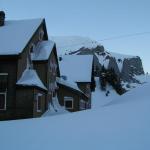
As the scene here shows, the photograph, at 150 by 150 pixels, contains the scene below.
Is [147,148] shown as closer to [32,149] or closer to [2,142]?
[32,149]

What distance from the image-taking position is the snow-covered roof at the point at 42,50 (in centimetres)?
3092

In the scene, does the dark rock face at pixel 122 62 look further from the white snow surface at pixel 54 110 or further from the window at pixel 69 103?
the white snow surface at pixel 54 110

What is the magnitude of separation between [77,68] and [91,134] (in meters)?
39.6

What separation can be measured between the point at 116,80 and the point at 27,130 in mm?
71471

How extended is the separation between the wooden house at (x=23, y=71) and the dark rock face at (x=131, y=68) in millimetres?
80507

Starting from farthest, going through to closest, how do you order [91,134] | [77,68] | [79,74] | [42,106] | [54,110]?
[77,68] < [79,74] < [54,110] < [42,106] < [91,134]

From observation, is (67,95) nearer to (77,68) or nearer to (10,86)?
(77,68)

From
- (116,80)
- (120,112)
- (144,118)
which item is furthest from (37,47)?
(116,80)

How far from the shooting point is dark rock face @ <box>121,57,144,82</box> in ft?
369

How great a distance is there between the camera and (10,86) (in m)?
27.4

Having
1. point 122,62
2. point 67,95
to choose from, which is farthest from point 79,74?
point 122,62

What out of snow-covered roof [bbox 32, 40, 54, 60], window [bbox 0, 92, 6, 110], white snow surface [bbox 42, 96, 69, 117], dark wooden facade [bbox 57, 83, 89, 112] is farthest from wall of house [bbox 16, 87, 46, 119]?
dark wooden facade [bbox 57, 83, 89, 112]

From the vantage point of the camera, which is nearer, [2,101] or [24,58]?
[2,101]

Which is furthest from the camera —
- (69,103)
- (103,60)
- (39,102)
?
(103,60)
